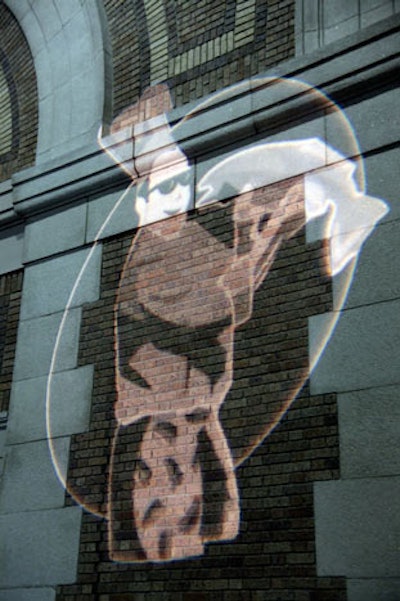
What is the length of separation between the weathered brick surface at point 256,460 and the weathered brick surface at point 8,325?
3.80ft

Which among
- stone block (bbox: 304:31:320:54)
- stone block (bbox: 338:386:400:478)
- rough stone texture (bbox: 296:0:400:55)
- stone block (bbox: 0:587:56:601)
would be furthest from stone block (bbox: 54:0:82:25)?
stone block (bbox: 0:587:56:601)

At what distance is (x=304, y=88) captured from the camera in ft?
22.3

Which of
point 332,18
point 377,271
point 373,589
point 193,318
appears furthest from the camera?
point 332,18

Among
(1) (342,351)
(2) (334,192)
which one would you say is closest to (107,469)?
(1) (342,351)

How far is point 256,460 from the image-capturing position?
6.09m

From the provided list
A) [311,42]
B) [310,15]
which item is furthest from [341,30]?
[310,15]

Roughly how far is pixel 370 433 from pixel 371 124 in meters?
2.27

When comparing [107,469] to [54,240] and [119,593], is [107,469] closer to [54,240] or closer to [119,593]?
[119,593]

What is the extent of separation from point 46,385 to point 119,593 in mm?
1869

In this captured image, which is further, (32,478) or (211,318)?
(32,478)

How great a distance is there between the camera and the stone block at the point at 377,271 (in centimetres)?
593

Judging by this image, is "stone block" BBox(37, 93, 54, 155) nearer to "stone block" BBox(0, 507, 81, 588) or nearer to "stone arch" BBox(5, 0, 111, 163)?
"stone arch" BBox(5, 0, 111, 163)

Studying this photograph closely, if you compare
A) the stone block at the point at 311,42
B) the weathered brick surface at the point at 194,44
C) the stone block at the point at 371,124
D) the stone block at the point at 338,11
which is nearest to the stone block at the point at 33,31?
the weathered brick surface at the point at 194,44

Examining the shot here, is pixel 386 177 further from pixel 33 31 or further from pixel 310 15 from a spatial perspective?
pixel 33 31
